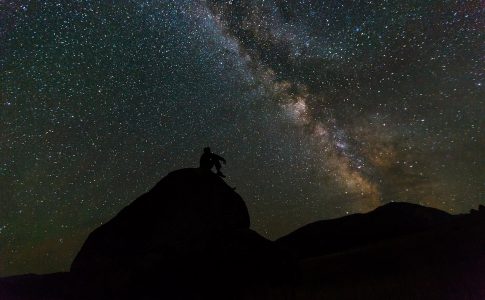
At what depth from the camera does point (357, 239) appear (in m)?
8.66

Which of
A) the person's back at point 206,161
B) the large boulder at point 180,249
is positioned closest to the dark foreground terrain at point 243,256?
the large boulder at point 180,249

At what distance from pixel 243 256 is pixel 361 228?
3965 mm

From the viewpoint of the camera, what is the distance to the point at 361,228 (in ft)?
29.8

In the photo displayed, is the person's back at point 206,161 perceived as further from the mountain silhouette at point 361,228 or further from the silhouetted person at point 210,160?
the mountain silhouette at point 361,228

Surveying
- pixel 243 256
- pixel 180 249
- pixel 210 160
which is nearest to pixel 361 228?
pixel 243 256

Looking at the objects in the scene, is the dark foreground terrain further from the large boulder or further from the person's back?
the person's back

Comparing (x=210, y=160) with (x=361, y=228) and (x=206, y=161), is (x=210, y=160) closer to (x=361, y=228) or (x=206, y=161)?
(x=206, y=161)

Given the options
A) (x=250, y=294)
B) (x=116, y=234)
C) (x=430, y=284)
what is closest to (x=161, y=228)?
(x=116, y=234)

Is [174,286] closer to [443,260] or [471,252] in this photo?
[443,260]

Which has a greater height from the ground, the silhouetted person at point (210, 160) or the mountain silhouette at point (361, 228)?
the silhouetted person at point (210, 160)

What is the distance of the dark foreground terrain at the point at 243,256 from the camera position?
5.34 m

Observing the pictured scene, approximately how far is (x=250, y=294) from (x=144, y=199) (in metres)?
4.07

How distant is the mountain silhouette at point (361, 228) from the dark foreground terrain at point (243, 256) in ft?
0.10

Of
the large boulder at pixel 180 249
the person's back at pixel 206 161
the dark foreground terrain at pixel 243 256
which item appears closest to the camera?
the dark foreground terrain at pixel 243 256
